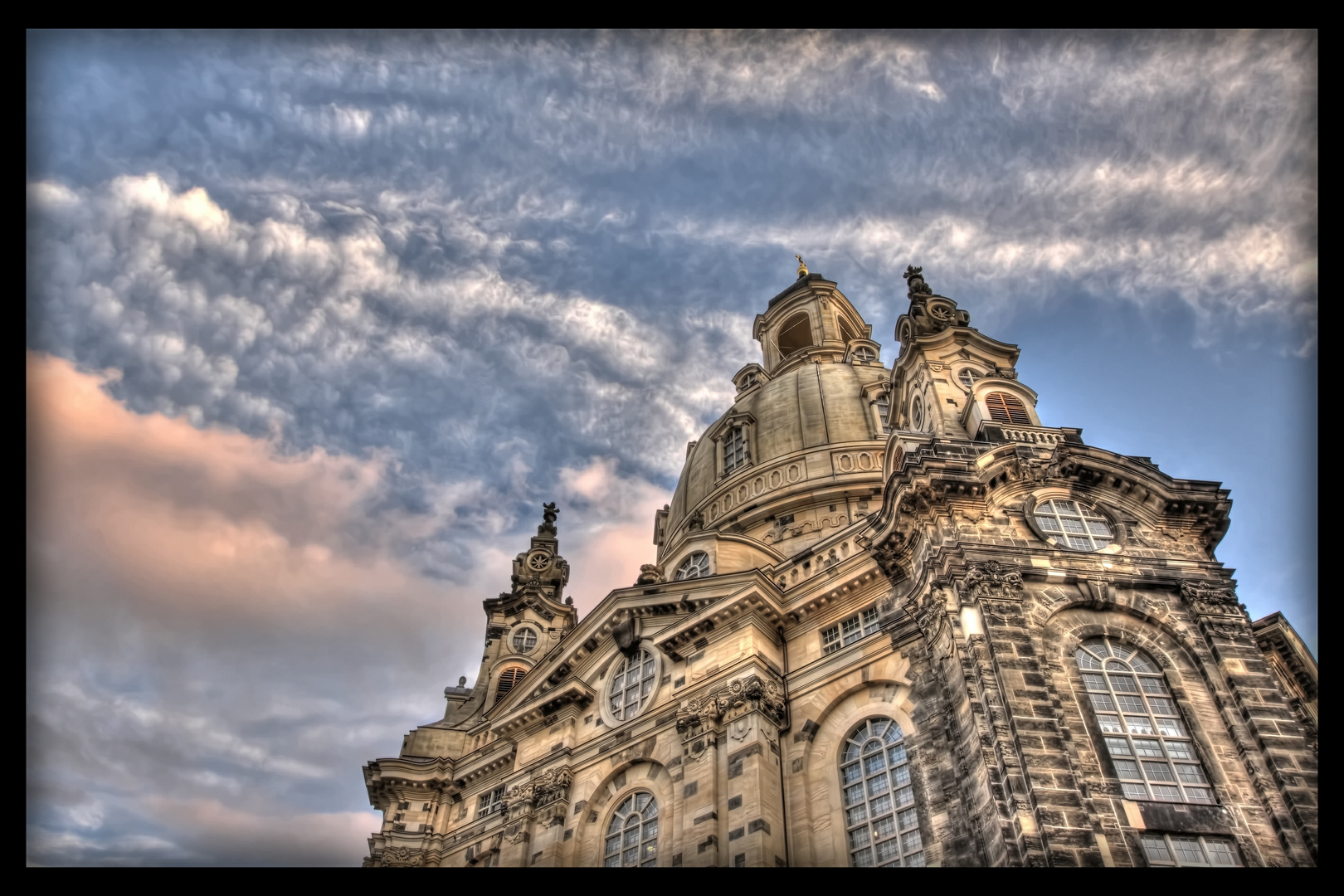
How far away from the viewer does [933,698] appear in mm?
24750

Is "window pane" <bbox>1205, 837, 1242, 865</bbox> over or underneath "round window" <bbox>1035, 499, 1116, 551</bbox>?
underneath

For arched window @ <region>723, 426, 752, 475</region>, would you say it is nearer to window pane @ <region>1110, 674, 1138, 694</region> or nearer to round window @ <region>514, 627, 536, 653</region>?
round window @ <region>514, 627, 536, 653</region>

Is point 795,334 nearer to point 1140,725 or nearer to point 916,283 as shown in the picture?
point 916,283

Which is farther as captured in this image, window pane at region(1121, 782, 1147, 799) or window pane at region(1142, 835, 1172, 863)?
window pane at region(1121, 782, 1147, 799)

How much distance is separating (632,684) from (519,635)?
15.8m

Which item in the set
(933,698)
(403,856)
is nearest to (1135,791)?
(933,698)

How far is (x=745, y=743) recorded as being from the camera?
26.6 meters

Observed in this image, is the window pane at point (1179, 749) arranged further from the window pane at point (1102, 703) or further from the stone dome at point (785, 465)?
the stone dome at point (785, 465)

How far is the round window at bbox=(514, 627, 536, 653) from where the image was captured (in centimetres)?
4619

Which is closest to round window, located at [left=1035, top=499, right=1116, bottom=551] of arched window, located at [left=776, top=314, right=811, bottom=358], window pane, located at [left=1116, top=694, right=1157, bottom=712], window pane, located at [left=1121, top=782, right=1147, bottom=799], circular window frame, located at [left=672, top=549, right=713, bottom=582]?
window pane, located at [left=1116, top=694, right=1157, bottom=712]

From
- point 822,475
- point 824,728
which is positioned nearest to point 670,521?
point 822,475

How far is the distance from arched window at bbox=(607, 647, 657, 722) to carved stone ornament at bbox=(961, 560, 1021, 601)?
41.1ft

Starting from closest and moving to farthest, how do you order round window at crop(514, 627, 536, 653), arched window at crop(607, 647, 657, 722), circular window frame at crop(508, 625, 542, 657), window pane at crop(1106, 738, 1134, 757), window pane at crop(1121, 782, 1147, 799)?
1. window pane at crop(1121, 782, 1147, 799)
2. window pane at crop(1106, 738, 1134, 757)
3. arched window at crop(607, 647, 657, 722)
4. circular window frame at crop(508, 625, 542, 657)
5. round window at crop(514, 627, 536, 653)
